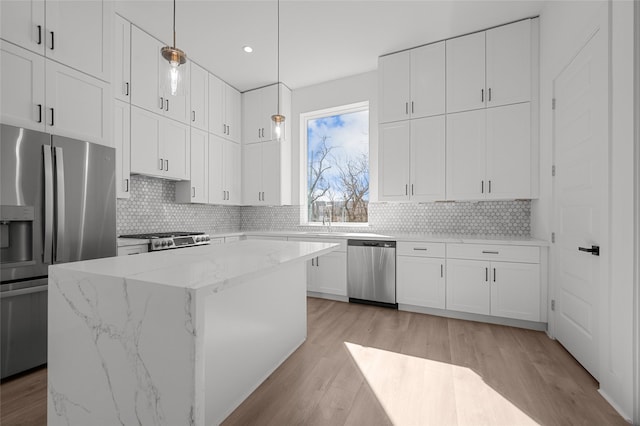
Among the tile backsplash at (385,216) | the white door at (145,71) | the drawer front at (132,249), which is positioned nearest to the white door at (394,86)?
the tile backsplash at (385,216)

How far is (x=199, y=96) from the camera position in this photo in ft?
13.2

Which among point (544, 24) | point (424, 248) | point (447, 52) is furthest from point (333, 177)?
point (544, 24)

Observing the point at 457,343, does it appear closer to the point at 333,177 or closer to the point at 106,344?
the point at 106,344

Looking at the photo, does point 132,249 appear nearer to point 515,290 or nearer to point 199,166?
point 199,166

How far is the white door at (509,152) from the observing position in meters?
3.07

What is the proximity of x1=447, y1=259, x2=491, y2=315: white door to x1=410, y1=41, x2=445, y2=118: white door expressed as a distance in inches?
72.8

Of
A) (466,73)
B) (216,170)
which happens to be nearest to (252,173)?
(216,170)

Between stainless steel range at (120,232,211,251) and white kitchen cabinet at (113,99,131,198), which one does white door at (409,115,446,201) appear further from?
white kitchen cabinet at (113,99,131,198)

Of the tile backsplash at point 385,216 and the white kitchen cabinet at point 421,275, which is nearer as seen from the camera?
the white kitchen cabinet at point 421,275

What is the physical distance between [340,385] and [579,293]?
1.95 m

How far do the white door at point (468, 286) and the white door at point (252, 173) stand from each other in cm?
313

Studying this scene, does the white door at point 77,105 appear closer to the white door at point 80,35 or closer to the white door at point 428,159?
the white door at point 80,35

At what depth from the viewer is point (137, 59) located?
3.19m

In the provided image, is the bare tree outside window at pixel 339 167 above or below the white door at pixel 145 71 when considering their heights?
below
